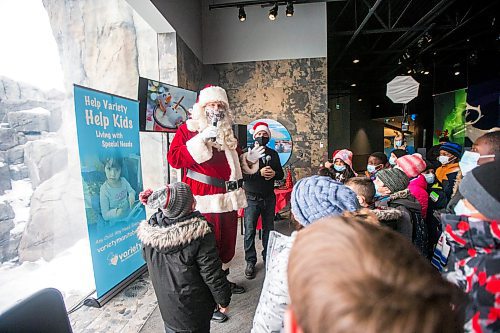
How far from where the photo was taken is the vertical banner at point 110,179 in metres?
2.06

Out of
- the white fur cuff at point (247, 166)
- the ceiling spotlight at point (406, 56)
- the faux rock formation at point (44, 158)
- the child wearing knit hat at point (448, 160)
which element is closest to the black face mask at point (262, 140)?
the white fur cuff at point (247, 166)

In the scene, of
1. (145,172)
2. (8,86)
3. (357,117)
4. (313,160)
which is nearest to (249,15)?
(313,160)

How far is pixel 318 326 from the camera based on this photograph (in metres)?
0.39

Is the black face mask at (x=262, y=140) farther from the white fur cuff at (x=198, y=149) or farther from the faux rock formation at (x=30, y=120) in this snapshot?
the faux rock formation at (x=30, y=120)

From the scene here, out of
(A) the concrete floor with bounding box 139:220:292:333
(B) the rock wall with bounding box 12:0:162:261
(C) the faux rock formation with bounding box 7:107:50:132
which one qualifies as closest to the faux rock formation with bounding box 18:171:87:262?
(B) the rock wall with bounding box 12:0:162:261

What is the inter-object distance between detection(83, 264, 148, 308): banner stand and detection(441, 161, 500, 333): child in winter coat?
234 cm

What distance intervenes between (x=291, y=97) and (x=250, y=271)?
330cm

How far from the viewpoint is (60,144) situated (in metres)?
2.93

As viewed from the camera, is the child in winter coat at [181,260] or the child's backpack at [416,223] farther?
the child's backpack at [416,223]

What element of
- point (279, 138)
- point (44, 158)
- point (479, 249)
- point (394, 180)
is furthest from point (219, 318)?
point (279, 138)

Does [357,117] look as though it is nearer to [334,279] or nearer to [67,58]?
[67,58]

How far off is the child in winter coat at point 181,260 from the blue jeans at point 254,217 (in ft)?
4.22

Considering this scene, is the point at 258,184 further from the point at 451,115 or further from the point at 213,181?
the point at 451,115

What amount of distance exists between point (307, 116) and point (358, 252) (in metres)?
4.89
